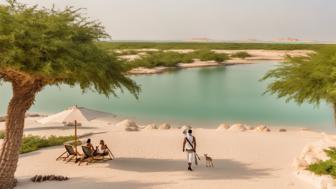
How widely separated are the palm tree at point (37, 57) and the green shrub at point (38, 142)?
6.13m

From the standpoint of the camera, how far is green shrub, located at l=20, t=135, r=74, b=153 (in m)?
21.5

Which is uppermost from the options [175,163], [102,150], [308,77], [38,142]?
[308,77]

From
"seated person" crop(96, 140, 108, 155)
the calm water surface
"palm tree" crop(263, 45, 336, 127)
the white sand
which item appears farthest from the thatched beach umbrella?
the calm water surface

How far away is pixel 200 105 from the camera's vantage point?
44531 millimetres

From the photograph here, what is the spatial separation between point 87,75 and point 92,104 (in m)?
32.6

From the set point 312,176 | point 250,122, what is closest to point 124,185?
point 312,176

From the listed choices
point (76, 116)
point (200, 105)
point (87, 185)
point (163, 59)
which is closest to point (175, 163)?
point (76, 116)

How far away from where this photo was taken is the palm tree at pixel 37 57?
13.6 metres

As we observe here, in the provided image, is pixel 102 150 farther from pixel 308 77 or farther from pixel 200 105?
pixel 200 105

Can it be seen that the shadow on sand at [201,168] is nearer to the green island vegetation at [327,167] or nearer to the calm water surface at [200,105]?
the green island vegetation at [327,167]

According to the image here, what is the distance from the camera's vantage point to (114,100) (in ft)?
161

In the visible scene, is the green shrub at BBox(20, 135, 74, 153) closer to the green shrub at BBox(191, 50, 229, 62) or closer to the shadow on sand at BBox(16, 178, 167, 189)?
the shadow on sand at BBox(16, 178, 167, 189)

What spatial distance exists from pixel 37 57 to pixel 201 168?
7415mm

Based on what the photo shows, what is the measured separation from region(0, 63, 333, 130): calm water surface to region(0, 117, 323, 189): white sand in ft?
33.3
